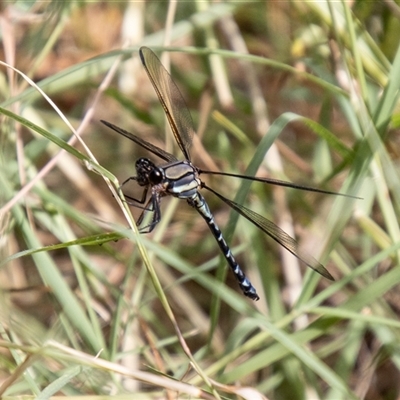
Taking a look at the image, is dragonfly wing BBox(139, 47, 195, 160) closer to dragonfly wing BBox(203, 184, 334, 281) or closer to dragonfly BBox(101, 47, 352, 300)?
dragonfly BBox(101, 47, 352, 300)

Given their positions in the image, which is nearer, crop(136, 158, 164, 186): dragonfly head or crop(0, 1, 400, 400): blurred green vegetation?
crop(0, 1, 400, 400): blurred green vegetation

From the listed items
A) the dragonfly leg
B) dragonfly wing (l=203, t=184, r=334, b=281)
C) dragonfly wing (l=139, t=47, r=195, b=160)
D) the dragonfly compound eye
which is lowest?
dragonfly wing (l=203, t=184, r=334, b=281)

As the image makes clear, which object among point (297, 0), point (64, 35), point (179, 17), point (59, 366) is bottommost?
point (59, 366)

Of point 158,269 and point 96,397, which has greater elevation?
point 158,269

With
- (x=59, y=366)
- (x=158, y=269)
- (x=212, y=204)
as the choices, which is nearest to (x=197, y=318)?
(x=158, y=269)

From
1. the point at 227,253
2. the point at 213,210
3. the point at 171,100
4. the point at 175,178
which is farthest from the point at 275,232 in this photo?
the point at 213,210

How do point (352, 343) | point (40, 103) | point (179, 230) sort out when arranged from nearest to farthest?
point (352, 343) < point (179, 230) < point (40, 103)

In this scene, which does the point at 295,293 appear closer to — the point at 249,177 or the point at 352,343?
the point at 352,343

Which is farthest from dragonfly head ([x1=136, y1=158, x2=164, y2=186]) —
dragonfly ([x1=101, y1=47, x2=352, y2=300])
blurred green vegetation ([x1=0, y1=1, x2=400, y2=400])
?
blurred green vegetation ([x1=0, y1=1, x2=400, y2=400])
